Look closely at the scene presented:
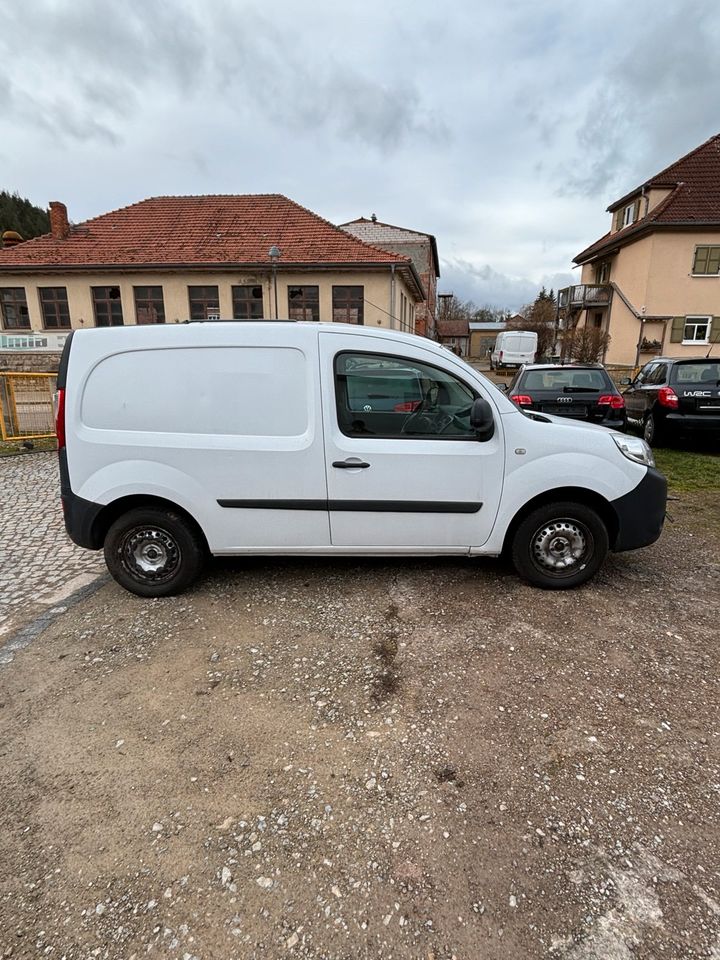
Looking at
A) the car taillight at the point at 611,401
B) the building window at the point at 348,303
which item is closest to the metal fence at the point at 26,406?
A: the car taillight at the point at 611,401

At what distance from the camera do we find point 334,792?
2283mm

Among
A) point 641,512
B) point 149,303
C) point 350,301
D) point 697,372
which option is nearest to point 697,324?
point 350,301

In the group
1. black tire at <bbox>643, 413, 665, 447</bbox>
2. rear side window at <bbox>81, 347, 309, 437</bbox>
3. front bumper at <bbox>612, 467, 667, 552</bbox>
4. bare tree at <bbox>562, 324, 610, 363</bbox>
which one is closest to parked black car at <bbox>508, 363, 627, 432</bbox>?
black tire at <bbox>643, 413, 665, 447</bbox>

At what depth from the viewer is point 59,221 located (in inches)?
912

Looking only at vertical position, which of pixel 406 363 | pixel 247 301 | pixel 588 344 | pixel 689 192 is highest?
pixel 689 192

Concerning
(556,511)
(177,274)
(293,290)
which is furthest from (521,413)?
(177,274)

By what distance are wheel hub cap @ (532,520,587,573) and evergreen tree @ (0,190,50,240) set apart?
69.1 metres

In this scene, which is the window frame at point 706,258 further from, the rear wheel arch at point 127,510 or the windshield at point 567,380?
the rear wheel arch at point 127,510

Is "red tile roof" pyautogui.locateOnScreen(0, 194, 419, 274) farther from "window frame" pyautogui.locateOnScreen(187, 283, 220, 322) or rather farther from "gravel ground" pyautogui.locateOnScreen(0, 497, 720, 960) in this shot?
"gravel ground" pyautogui.locateOnScreen(0, 497, 720, 960)

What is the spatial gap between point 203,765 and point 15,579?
10.4 feet

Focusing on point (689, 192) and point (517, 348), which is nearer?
point (689, 192)

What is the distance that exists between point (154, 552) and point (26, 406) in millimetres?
9660

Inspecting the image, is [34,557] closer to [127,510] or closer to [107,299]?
[127,510]

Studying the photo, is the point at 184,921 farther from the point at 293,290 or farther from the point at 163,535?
the point at 293,290
